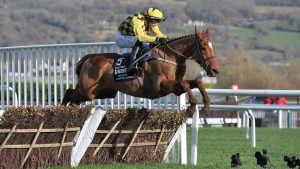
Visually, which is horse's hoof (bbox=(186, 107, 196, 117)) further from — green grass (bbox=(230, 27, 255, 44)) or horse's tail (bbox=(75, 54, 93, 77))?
green grass (bbox=(230, 27, 255, 44))

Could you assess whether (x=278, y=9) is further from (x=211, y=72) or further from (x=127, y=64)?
(x=211, y=72)

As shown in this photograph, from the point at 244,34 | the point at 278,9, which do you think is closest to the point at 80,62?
the point at 244,34

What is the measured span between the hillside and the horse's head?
48.8 metres

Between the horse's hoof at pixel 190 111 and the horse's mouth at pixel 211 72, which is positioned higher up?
the horse's mouth at pixel 211 72

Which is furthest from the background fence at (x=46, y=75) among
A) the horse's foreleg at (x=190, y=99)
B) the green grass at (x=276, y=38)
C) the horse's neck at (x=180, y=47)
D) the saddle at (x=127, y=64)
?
the green grass at (x=276, y=38)

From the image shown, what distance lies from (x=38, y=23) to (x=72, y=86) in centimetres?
6039

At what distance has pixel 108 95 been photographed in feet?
43.2

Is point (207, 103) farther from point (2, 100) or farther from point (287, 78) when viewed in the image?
point (287, 78)

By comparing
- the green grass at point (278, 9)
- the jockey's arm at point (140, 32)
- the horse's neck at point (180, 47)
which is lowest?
the horse's neck at point (180, 47)

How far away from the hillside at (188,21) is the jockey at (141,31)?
47865 millimetres

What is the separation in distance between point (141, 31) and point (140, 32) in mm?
23

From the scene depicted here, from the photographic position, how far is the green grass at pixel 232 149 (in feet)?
36.1

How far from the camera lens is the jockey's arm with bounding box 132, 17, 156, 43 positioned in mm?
12406

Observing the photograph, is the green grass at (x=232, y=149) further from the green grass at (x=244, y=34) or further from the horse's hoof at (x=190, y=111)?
the green grass at (x=244, y=34)
